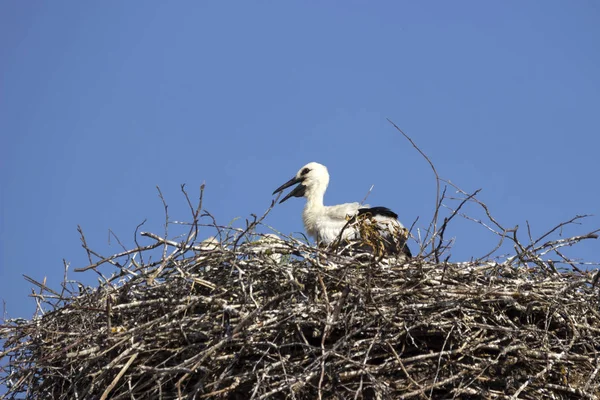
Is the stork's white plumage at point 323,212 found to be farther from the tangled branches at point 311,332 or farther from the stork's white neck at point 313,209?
the tangled branches at point 311,332

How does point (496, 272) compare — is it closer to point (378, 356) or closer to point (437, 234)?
point (437, 234)

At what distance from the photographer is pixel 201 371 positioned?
449cm

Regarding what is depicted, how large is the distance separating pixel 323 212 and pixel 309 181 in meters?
0.78

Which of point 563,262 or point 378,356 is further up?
point 563,262

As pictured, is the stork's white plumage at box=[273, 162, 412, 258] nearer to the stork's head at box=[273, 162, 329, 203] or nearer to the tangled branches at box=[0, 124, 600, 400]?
the stork's head at box=[273, 162, 329, 203]

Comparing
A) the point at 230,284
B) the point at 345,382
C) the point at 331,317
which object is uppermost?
the point at 230,284

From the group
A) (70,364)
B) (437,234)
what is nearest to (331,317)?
(437,234)

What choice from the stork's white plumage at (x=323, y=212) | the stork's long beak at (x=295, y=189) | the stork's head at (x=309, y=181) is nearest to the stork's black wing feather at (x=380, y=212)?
the stork's white plumage at (x=323, y=212)

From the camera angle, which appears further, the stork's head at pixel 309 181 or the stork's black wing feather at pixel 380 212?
the stork's head at pixel 309 181

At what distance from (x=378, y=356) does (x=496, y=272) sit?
905 millimetres

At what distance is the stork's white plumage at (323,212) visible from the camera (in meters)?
7.22

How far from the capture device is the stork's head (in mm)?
8914

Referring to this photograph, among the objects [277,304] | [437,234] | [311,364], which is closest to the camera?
[311,364]

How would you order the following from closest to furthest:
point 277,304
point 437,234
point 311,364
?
point 311,364 → point 277,304 → point 437,234
